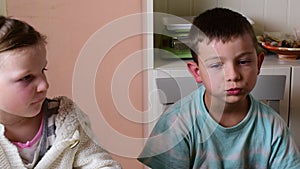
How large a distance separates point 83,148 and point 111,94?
673mm

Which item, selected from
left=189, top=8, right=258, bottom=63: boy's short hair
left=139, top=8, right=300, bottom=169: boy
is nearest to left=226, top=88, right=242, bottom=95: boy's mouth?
left=139, top=8, right=300, bottom=169: boy

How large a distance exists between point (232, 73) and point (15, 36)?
0.44 meters

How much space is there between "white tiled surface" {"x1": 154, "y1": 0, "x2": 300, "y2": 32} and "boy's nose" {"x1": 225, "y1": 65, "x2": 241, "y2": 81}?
34.5 inches

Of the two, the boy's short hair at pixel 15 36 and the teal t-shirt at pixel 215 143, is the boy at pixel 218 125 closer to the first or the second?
the teal t-shirt at pixel 215 143

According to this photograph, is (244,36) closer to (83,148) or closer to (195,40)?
(195,40)

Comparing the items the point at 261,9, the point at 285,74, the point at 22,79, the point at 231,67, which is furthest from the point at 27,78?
the point at 261,9

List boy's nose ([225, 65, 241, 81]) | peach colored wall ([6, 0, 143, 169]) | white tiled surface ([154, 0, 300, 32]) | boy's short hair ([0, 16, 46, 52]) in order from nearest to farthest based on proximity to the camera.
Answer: boy's short hair ([0, 16, 46, 52]) → boy's nose ([225, 65, 241, 81]) → peach colored wall ([6, 0, 143, 169]) → white tiled surface ([154, 0, 300, 32])

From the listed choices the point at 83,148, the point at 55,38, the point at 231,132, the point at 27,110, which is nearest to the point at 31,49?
the point at 27,110

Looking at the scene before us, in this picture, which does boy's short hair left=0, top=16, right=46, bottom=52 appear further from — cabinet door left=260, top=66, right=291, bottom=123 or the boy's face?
cabinet door left=260, top=66, right=291, bottom=123

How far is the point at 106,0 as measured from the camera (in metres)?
1.66

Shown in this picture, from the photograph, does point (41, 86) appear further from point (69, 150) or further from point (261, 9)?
point (261, 9)

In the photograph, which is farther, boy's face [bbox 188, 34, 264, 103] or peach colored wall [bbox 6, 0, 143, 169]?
peach colored wall [bbox 6, 0, 143, 169]

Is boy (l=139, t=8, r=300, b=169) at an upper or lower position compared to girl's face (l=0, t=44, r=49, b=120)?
lower

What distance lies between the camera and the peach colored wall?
165 cm
